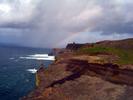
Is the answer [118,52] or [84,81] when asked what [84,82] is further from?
[118,52]

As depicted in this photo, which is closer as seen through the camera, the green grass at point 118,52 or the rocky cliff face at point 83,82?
the rocky cliff face at point 83,82

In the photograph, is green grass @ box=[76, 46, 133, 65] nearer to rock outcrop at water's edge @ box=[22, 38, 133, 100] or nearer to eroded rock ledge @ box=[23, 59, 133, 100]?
rock outcrop at water's edge @ box=[22, 38, 133, 100]

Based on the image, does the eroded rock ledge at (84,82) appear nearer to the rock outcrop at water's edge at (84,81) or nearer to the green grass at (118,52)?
the rock outcrop at water's edge at (84,81)

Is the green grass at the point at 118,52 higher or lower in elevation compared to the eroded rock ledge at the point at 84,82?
higher

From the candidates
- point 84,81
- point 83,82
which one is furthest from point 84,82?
point 84,81

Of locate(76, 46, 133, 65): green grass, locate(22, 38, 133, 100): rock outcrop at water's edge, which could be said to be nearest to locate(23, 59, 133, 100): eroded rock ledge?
locate(22, 38, 133, 100): rock outcrop at water's edge

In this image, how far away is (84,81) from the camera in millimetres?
69000

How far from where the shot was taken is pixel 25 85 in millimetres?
125812

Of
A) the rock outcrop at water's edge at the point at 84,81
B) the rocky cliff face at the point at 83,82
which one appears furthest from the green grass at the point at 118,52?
the rocky cliff face at the point at 83,82

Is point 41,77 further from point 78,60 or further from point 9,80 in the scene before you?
point 9,80

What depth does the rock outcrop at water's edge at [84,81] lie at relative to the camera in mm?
64250

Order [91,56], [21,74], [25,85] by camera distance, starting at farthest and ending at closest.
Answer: [21,74] < [25,85] < [91,56]

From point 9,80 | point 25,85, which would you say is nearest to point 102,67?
point 25,85

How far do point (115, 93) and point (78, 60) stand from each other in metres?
16.1
